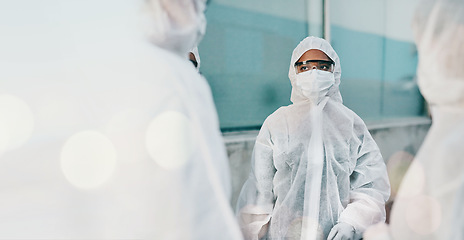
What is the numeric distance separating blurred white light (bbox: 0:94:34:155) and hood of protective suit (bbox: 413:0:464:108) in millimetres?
990

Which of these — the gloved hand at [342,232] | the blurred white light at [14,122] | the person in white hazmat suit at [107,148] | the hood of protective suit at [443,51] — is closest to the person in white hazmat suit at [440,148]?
the hood of protective suit at [443,51]

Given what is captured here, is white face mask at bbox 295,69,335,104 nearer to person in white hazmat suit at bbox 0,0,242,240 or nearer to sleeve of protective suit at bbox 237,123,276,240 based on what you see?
sleeve of protective suit at bbox 237,123,276,240

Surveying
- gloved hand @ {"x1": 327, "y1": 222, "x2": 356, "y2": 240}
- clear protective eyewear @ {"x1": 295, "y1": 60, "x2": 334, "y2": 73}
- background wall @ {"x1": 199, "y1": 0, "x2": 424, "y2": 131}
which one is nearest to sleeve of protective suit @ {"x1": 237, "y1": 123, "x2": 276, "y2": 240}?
gloved hand @ {"x1": 327, "y1": 222, "x2": 356, "y2": 240}

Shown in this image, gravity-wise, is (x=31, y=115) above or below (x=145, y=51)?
below

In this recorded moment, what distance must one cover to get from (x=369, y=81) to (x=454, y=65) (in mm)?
4094

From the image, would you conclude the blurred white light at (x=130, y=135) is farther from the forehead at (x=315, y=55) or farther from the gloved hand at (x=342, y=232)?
the forehead at (x=315, y=55)

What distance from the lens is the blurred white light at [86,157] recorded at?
85cm

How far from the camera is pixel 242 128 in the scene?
3.53 metres

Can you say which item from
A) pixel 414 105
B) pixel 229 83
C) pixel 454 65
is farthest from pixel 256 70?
pixel 414 105

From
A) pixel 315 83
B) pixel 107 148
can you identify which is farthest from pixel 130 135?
pixel 315 83

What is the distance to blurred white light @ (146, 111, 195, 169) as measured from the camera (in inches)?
32.7

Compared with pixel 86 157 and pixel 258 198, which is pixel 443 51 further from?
pixel 258 198

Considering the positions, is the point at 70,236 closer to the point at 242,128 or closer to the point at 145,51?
the point at 145,51

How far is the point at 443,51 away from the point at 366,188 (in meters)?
0.98
